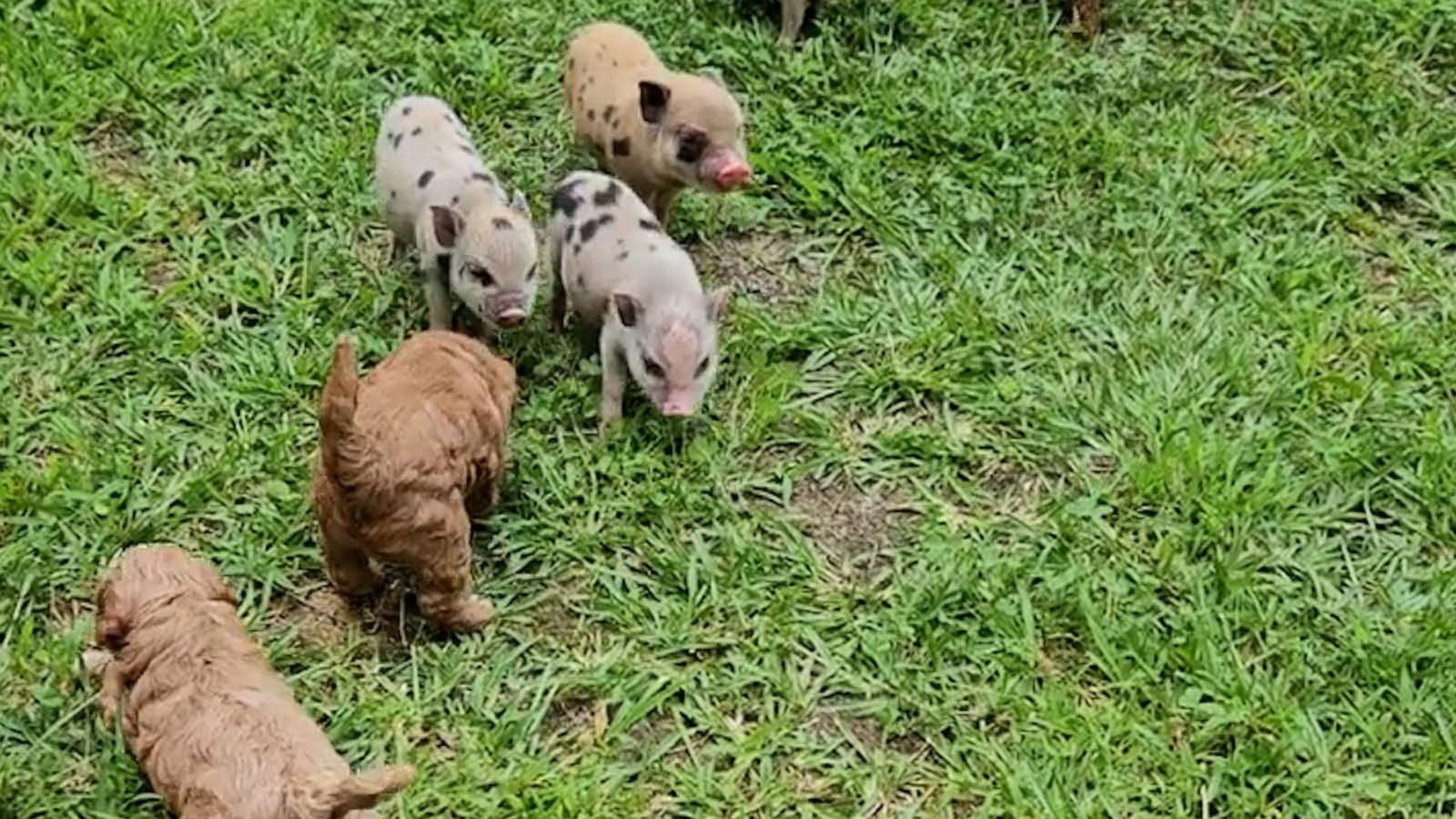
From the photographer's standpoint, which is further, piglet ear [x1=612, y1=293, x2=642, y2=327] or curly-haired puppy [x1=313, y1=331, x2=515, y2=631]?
piglet ear [x1=612, y1=293, x2=642, y2=327]

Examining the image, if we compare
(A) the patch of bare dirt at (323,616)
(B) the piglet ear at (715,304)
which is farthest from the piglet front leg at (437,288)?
(A) the patch of bare dirt at (323,616)

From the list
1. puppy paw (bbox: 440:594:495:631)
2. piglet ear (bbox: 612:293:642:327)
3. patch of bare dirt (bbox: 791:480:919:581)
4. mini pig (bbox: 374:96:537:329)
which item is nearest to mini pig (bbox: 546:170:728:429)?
piglet ear (bbox: 612:293:642:327)

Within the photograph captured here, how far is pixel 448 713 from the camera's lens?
3910 millimetres

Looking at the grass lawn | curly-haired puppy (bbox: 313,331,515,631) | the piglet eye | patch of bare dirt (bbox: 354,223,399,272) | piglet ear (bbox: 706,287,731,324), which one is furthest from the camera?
patch of bare dirt (bbox: 354,223,399,272)

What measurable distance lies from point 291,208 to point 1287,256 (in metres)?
2.86

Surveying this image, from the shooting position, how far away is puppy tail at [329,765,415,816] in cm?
314

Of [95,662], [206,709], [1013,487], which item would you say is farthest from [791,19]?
[206,709]

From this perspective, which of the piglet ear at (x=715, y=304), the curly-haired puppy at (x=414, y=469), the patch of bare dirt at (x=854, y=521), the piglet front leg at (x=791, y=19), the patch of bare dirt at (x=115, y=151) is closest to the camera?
the curly-haired puppy at (x=414, y=469)

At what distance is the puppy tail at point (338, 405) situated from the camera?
352cm

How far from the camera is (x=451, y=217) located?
455 cm

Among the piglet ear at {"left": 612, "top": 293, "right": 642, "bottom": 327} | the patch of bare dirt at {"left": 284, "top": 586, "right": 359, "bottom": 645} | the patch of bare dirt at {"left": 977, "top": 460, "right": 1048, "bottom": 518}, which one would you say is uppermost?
the piglet ear at {"left": 612, "top": 293, "right": 642, "bottom": 327}

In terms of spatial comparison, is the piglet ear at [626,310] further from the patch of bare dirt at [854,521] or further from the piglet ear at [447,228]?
the patch of bare dirt at [854,521]

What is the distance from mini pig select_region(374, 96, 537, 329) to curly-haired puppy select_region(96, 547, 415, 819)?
3.54 feet

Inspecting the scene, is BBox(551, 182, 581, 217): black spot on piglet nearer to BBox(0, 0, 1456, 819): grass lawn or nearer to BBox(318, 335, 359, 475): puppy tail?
BBox(0, 0, 1456, 819): grass lawn
